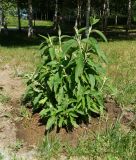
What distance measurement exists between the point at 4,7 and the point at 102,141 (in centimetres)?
2445

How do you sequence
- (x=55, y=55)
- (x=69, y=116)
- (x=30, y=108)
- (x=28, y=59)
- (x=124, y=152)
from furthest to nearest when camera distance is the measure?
(x=28, y=59) → (x=30, y=108) → (x=55, y=55) → (x=69, y=116) → (x=124, y=152)

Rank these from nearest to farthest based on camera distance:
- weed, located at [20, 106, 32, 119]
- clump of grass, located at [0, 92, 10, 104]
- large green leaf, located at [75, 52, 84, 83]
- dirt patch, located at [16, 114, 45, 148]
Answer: large green leaf, located at [75, 52, 84, 83], dirt patch, located at [16, 114, 45, 148], weed, located at [20, 106, 32, 119], clump of grass, located at [0, 92, 10, 104]

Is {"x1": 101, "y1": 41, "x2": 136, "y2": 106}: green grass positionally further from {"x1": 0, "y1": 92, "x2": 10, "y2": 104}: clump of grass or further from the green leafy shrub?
{"x1": 0, "y1": 92, "x2": 10, "y2": 104}: clump of grass

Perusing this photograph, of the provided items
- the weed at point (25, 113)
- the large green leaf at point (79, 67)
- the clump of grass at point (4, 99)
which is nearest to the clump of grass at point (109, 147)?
the large green leaf at point (79, 67)

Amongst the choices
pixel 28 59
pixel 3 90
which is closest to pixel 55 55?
pixel 3 90

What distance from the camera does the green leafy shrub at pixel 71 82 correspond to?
648cm

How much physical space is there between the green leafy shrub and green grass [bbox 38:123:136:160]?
1.23ft

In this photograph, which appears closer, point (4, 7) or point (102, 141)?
point (102, 141)

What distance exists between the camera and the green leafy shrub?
6.48 meters

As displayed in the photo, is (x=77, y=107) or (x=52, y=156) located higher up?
(x=77, y=107)

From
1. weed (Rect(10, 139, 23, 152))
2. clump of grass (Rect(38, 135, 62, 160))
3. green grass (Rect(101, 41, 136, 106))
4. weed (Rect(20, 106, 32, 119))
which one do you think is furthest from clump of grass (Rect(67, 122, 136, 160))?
green grass (Rect(101, 41, 136, 106))

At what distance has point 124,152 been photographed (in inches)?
232

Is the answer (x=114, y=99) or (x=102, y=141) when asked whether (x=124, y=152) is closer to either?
(x=102, y=141)

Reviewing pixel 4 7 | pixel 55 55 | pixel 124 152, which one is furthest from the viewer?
pixel 4 7
